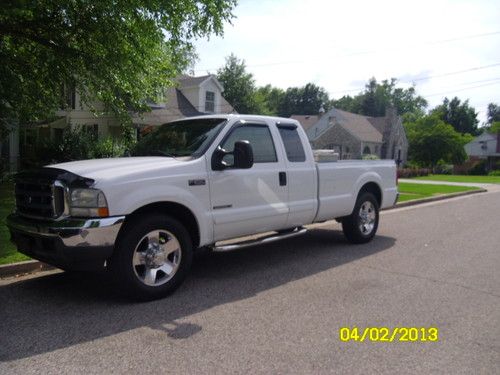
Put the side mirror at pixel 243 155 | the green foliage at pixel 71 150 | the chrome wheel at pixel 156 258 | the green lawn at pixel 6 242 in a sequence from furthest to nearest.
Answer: the green foliage at pixel 71 150, the green lawn at pixel 6 242, the side mirror at pixel 243 155, the chrome wheel at pixel 156 258

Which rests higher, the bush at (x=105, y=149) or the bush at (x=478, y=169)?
the bush at (x=105, y=149)

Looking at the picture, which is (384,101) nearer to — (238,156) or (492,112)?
(492,112)

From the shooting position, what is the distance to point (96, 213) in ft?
14.3

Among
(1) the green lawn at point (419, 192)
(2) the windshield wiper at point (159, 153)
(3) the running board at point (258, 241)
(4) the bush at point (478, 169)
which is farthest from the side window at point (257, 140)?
(4) the bush at point (478, 169)

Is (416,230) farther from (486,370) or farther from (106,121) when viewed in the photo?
(106,121)

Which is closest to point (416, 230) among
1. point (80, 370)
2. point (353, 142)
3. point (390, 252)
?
point (390, 252)

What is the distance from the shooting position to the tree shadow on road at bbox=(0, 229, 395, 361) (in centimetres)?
394

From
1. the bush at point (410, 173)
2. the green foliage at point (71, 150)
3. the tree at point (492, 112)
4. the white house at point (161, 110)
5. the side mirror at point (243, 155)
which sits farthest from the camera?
the tree at point (492, 112)

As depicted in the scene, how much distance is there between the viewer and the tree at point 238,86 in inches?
1622

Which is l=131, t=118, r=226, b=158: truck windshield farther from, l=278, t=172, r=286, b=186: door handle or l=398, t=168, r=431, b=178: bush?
l=398, t=168, r=431, b=178: bush

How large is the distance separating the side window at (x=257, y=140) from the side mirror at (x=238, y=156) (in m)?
0.26

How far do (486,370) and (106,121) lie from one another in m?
22.7

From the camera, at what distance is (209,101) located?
92.3ft

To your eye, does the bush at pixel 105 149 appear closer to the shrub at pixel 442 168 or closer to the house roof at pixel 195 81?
the house roof at pixel 195 81
